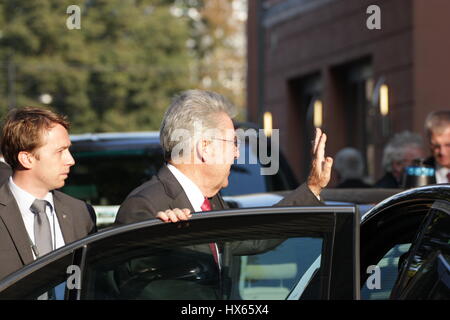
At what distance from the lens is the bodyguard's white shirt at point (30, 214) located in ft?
14.1

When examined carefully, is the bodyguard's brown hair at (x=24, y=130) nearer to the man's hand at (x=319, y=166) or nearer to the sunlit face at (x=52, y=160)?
the sunlit face at (x=52, y=160)

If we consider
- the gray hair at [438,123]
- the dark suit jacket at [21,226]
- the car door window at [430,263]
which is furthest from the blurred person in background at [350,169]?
the car door window at [430,263]

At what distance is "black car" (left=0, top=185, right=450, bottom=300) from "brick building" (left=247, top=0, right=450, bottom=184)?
1155 centimetres

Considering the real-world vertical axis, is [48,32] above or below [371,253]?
above

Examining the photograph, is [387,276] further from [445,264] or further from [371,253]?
[445,264]

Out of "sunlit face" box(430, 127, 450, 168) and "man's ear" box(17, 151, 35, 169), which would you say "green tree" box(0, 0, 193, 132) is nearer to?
"sunlit face" box(430, 127, 450, 168)

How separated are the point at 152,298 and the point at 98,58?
4195 cm

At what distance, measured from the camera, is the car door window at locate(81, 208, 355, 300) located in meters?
3.07

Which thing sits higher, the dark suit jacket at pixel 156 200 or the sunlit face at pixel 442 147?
the sunlit face at pixel 442 147

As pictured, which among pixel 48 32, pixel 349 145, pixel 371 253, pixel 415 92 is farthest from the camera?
pixel 48 32

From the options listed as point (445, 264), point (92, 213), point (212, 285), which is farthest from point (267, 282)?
point (92, 213)

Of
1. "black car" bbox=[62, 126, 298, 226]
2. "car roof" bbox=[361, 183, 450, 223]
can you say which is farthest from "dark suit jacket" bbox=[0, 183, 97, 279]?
"black car" bbox=[62, 126, 298, 226]

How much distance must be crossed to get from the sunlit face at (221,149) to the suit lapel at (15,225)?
30.0 inches

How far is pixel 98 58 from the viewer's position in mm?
44500
